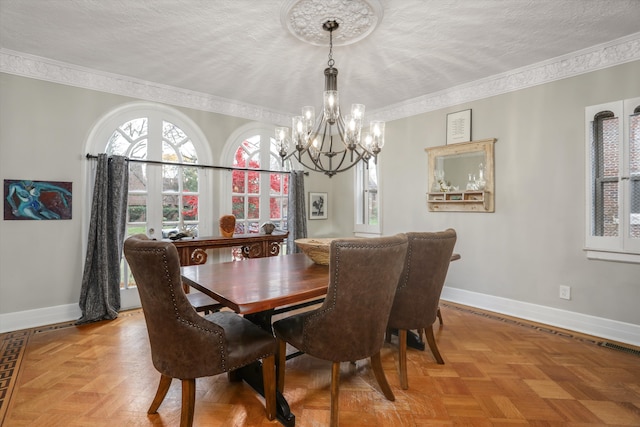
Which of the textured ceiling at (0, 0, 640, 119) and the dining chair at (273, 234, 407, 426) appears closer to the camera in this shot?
the dining chair at (273, 234, 407, 426)

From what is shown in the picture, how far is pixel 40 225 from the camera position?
3.15 metres

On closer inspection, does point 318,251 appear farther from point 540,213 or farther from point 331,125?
point 540,213

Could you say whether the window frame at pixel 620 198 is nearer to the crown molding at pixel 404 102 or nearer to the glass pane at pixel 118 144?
the crown molding at pixel 404 102

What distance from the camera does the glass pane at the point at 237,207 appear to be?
439 cm

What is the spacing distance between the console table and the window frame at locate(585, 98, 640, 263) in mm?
3378

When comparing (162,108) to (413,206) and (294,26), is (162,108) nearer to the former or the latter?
(294,26)

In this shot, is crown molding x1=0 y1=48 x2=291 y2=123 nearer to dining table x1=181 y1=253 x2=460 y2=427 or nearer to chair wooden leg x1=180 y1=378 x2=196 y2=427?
dining table x1=181 y1=253 x2=460 y2=427

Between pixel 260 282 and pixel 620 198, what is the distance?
3.14 meters

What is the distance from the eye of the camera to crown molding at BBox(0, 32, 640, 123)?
2.90 metres

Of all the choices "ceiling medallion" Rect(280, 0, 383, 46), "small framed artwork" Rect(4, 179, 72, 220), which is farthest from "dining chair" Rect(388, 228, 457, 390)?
"small framed artwork" Rect(4, 179, 72, 220)

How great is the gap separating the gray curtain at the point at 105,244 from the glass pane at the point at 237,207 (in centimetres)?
132

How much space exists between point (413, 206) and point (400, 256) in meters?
2.76

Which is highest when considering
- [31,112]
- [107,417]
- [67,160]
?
[31,112]

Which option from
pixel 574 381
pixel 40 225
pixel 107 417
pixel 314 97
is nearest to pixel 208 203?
pixel 40 225
